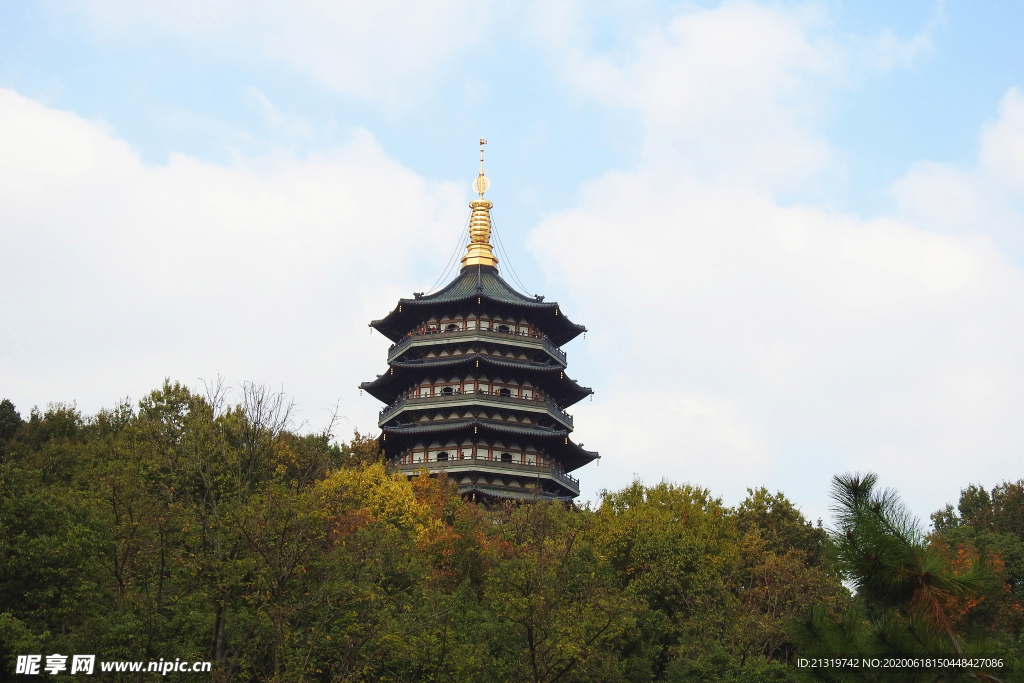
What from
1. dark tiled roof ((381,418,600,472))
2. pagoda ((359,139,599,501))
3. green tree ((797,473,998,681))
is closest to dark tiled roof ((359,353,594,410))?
pagoda ((359,139,599,501))

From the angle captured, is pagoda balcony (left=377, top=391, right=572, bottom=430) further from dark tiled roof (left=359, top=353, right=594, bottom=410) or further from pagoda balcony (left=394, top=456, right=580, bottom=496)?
pagoda balcony (left=394, top=456, right=580, bottom=496)

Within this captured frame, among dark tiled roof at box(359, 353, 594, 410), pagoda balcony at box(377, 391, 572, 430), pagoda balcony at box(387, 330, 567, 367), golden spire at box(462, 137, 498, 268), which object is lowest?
pagoda balcony at box(377, 391, 572, 430)

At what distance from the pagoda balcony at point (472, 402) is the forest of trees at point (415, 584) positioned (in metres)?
10.2

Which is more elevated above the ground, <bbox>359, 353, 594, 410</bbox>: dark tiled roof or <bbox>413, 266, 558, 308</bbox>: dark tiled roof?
<bbox>413, 266, 558, 308</bbox>: dark tiled roof

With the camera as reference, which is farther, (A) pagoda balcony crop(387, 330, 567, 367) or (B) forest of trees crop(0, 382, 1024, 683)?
(A) pagoda balcony crop(387, 330, 567, 367)

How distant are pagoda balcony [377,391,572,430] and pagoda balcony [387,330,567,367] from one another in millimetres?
2451

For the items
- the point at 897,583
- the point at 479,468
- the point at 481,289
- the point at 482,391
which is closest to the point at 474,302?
the point at 481,289

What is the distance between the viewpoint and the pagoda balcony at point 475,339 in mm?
50531

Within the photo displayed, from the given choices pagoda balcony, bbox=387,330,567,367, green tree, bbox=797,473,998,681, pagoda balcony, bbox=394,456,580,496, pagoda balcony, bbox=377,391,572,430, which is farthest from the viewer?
pagoda balcony, bbox=387,330,567,367

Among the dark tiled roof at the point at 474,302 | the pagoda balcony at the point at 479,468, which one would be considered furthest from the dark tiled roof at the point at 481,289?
the pagoda balcony at the point at 479,468

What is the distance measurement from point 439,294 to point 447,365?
4.93 m

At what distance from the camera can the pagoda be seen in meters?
48.2

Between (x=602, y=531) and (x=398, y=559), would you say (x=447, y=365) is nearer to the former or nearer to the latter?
(x=602, y=531)

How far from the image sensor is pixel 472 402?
48.8 m
